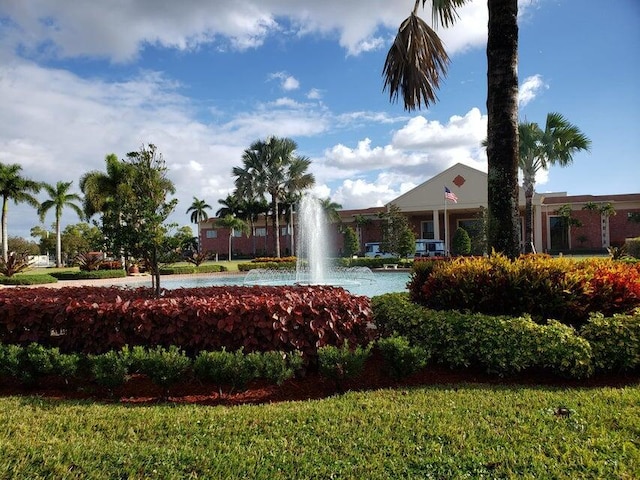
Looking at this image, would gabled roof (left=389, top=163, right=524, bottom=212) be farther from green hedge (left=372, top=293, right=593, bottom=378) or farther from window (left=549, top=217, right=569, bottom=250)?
green hedge (left=372, top=293, right=593, bottom=378)

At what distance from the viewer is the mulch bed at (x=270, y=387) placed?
4.32m

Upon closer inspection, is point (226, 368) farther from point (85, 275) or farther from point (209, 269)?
point (209, 269)

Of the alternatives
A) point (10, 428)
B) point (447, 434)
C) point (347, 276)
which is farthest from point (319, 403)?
point (347, 276)

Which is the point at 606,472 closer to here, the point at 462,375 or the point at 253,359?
the point at 462,375

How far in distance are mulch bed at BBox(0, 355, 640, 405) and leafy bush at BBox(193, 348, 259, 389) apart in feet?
0.69

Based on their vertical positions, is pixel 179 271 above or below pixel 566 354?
below

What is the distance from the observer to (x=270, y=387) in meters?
4.59

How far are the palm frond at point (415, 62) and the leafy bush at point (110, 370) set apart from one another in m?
5.97

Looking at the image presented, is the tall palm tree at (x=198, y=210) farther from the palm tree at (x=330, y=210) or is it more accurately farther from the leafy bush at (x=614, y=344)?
the leafy bush at (x=614, y=344)

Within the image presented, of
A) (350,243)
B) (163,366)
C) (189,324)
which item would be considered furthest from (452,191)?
(163,366)

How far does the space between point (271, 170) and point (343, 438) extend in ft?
117

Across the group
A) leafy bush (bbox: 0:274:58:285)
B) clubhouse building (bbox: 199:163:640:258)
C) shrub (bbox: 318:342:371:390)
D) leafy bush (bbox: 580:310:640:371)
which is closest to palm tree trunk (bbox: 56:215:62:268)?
leafy bush (bbox: 0:274:58:285)

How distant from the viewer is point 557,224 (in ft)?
135

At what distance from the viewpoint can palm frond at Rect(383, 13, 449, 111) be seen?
761 centimetres
